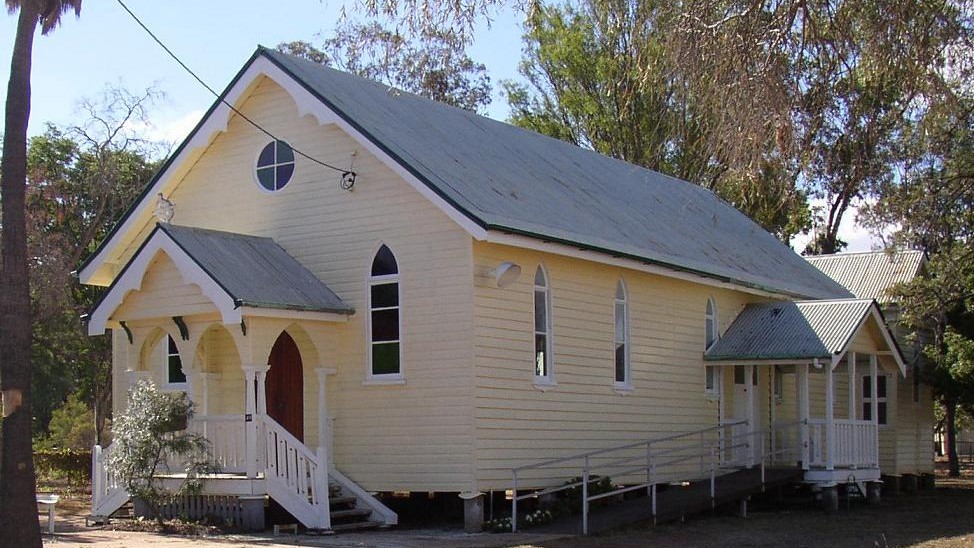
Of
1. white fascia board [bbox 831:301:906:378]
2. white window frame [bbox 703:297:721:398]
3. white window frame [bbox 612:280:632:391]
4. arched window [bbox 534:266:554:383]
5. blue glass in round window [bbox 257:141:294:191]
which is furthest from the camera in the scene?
white window frame [bbox 703:297:721:398]

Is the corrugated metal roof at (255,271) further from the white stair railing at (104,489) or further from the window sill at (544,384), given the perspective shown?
the white stair railing at (104,489)

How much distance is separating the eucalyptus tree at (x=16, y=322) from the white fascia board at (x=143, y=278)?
374 centimetres

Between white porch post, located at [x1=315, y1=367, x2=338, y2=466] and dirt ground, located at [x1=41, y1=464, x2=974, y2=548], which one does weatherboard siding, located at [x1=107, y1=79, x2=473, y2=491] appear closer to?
white porch post, located at [x1=315, y1=367, x2=338, y2=466]

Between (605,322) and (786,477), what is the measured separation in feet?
16.3

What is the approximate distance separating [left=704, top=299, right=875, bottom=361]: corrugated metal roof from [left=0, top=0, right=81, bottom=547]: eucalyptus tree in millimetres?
15124

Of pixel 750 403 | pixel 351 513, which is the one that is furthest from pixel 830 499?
pixel 351 513

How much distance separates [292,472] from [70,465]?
16.3 m

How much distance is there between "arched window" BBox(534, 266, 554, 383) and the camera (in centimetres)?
2248

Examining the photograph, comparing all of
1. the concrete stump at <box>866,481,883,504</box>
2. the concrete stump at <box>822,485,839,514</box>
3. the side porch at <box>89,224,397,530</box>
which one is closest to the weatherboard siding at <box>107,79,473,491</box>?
the side porch at <box>89,224,397,530</box>

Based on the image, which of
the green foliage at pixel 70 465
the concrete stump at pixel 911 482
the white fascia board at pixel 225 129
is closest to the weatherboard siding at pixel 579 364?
the white fascia board at pixel 225 129

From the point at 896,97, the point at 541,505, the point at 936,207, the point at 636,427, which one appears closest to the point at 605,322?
the point at 636,427

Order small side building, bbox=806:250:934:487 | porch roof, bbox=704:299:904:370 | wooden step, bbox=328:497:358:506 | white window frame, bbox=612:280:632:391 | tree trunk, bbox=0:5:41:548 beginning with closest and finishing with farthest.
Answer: tree trunk, bbox=0:5:41:548
wooden step, bbox=328:497:358:506
white window frame, bbox=612:280:632:391
porch roof, bbox=704:299:904:370
small side building, bbox=806:250:934:487

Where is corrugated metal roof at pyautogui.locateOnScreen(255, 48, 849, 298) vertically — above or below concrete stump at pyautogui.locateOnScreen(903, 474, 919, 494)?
above

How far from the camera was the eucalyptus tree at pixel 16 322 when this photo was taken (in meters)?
15.9
